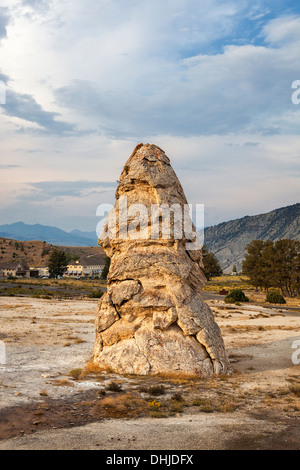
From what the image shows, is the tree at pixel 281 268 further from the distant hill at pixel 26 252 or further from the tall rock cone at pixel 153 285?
the distant hill at pixel 26 252

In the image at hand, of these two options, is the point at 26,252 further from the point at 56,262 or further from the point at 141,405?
the point at 141,405

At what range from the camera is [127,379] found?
14711 millimetres

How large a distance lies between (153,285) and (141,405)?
562cm

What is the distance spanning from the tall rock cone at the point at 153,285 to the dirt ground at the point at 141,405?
2.85 ft

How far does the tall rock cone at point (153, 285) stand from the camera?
15609 mm

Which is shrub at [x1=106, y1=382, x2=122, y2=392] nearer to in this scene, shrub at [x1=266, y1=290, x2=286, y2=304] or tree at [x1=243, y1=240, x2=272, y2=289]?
shrub at [x1=266, y1=290, x2=286, y2=304]

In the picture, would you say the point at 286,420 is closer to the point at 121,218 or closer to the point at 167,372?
the point at 167,372

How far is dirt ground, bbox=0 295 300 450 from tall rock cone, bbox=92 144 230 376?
0.87m

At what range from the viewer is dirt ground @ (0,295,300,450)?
911 centimetres

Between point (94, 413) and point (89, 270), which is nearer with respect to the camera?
point (94, 413)

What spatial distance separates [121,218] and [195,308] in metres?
5.04

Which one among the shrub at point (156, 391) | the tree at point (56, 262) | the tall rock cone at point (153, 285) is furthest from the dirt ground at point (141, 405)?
the tree at point (56, 262)

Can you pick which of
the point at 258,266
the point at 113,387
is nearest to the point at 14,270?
the point at 258,266
